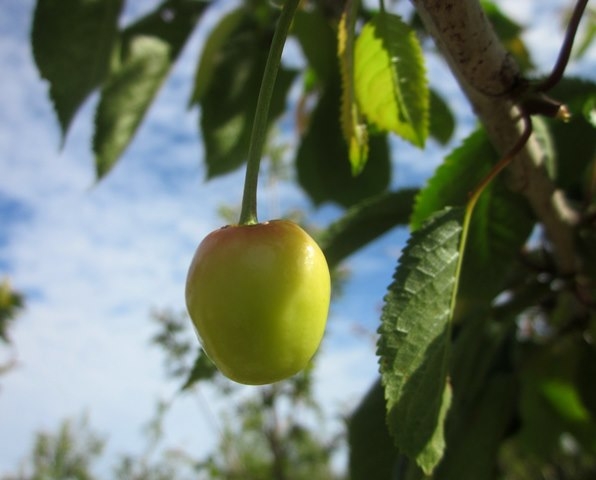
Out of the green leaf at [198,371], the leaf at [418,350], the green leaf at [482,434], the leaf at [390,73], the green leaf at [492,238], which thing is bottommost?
the green leaf at [482,434]

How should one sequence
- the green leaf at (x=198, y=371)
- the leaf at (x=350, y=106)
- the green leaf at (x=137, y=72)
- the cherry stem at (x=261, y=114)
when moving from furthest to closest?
the green leaf at (x=137, y=72) → the green leaf at (x=198, y=371) → the leaf at (x=350, y=106) → the cherry stem at (x=261, y=114)

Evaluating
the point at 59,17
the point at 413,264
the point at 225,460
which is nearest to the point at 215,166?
the point at 59,17

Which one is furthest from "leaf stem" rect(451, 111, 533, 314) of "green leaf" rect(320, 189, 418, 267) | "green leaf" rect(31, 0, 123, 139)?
"green leaf" rect(31, 0, 123, 139)

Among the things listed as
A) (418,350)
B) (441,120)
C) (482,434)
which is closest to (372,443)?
(482,434)

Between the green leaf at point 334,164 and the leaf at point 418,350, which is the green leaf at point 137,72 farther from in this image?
the leaf at point 418,350

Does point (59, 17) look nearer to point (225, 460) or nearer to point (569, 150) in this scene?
point (569, 150)

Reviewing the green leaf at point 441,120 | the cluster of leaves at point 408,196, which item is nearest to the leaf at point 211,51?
the cluster of leaves at point 408,196
